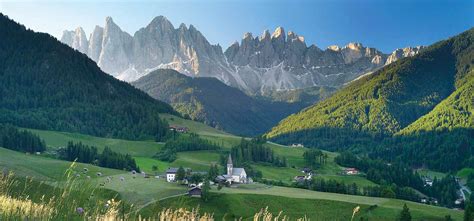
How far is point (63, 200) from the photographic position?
9.81 meters

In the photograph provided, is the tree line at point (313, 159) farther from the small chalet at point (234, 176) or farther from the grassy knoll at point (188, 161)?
the small chalet at point (234, 176)

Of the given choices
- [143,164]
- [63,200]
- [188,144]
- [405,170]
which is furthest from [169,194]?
[405,170]

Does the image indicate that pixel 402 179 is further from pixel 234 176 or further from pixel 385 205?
pixel 385 205

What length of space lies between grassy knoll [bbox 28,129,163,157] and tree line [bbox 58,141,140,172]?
2188 centimetres

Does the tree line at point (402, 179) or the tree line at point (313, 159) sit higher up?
the tree line at point (313, 159)

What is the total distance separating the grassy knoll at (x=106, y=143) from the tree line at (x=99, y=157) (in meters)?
21.9

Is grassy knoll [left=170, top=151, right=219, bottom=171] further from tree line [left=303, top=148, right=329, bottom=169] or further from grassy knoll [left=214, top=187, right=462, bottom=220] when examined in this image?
grassy knoll [left=214, top=187, right=462, bottom=220]

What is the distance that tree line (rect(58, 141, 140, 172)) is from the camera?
13150 cm

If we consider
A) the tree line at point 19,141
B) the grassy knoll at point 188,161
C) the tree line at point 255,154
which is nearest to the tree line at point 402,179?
the tree line at point 255,154

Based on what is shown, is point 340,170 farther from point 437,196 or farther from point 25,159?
point 25,159

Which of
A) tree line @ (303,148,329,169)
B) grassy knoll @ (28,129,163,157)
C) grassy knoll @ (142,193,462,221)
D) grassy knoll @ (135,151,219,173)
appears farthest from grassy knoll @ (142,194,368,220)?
tree line @ (303,148,329,169)

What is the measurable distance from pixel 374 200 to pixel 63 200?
93.2m

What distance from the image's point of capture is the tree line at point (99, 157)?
131500mm

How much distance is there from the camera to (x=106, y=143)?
174500mm
